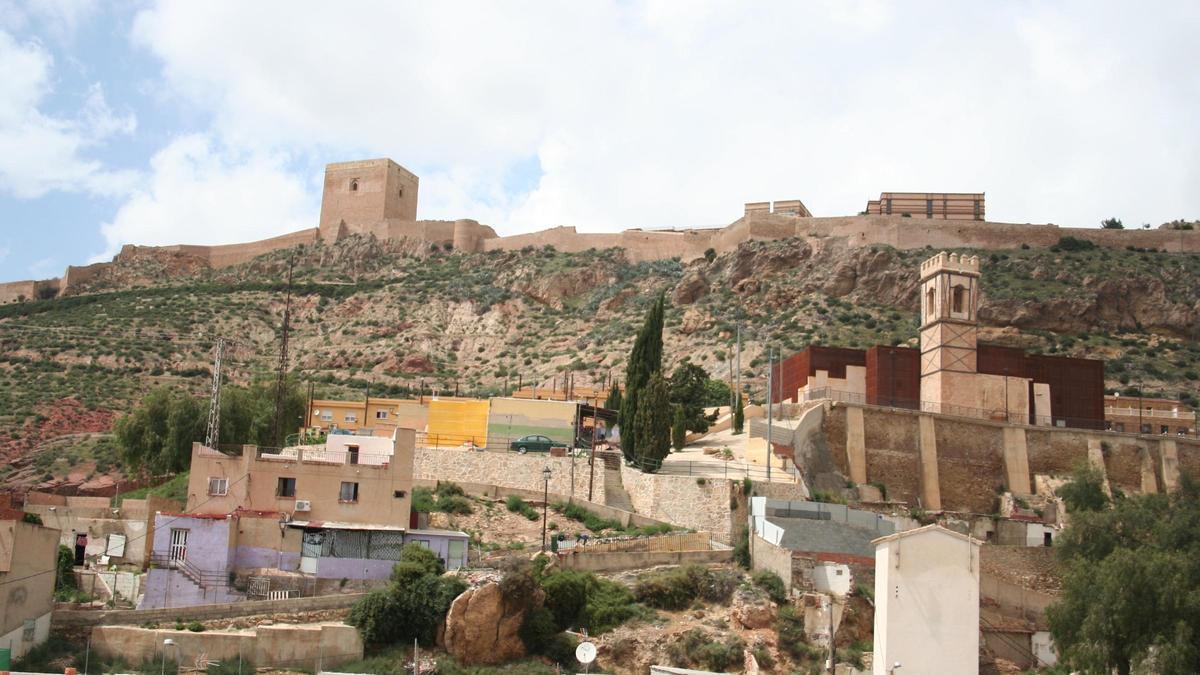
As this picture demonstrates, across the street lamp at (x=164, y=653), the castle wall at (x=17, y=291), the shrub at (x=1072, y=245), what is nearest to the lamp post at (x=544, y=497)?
the street lamp at (x=164, y=653)

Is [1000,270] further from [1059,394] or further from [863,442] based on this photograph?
[863,442]

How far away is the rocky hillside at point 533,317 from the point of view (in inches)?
→ 2844

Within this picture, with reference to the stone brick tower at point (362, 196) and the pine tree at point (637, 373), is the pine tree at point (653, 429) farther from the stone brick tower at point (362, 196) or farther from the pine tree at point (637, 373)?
the stone brick tower at point (362, 196)

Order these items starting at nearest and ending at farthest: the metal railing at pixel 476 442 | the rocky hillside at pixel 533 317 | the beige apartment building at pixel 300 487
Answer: the beige apartment building at pixel 300 487 → the metal railing at pixel 476 442 → the rocky hillside at pixel 533 317

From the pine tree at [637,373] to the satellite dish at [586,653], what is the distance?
675 inches

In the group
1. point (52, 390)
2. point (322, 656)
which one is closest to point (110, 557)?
point (322, 656)

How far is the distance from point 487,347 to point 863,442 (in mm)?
38749

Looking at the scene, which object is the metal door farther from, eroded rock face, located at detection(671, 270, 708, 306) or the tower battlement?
eroded rock face, located at detection(671, 270, 708, 306)

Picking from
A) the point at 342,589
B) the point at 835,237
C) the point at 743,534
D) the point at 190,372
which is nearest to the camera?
the point at 342,589

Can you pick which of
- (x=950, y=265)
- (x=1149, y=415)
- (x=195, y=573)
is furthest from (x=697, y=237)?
(x=195, y=573)

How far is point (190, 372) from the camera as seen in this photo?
77125 millimetres

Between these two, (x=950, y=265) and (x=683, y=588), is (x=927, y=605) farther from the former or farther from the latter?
(x=950, y=265)

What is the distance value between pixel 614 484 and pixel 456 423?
817cm

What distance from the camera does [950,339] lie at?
5144cm
